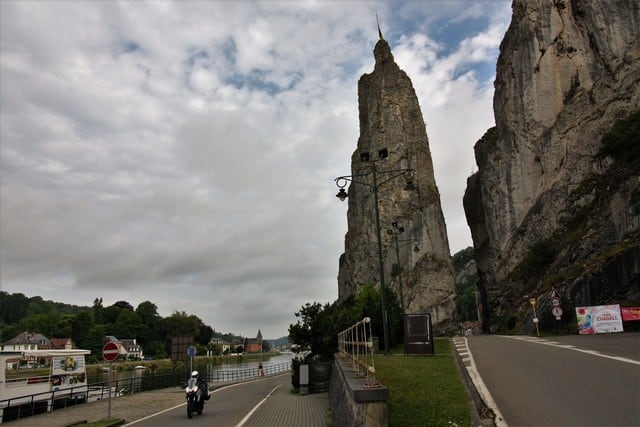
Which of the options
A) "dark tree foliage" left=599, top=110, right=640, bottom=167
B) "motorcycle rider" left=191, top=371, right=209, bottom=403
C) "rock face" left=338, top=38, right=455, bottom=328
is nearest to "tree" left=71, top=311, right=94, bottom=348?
"rock face" left=338, top=38, right=455, bottom=328

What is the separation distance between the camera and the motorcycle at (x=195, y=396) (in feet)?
52.4

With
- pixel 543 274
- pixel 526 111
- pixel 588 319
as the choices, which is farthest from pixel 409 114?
pixel 588 319

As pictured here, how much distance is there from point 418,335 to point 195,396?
8.24 metres

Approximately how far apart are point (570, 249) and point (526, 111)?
27195mm

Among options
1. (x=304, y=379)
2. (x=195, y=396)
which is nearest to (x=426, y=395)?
(x=195, y=396)

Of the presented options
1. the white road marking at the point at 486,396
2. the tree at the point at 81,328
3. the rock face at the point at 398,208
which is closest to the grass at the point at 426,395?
the white road marking at the point at 486,396

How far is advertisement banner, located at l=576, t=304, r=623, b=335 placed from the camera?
26234mm

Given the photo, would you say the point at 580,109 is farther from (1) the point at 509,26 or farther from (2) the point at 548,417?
(2) the point at 548,417

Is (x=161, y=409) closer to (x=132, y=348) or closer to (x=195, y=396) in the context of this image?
(x=195, y=396)

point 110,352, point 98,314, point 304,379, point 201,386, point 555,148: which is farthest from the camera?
point 98,314

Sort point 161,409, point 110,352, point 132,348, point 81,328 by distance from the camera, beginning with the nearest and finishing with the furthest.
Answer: point 110,352, point 161,409, point 81,328, point 132,348

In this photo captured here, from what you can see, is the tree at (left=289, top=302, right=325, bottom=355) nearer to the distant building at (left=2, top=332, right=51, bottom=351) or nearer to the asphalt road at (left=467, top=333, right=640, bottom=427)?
the asphalt road at (left=467, top=333, right=640, bottom=427)

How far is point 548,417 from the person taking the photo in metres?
7.06

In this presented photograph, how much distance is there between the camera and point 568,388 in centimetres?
910
